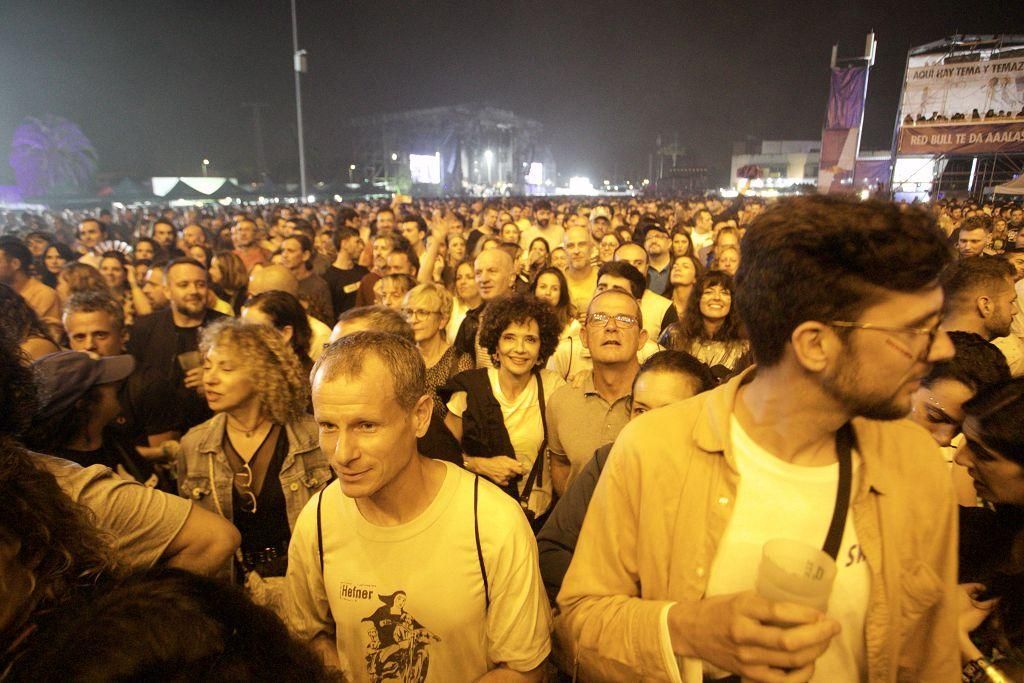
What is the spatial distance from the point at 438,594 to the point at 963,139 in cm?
3100

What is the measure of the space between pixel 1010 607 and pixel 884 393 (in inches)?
46.6

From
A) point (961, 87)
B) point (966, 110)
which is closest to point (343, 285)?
point (966, 110)

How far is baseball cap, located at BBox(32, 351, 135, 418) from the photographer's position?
245 cm

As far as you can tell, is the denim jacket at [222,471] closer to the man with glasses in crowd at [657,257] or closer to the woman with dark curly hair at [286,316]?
the woman with dark curly hair at [286,316]

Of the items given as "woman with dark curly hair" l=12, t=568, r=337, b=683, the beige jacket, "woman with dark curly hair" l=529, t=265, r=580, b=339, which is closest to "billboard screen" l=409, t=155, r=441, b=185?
"woman with dark curly hair" l=529, t=265, r=580, b=339

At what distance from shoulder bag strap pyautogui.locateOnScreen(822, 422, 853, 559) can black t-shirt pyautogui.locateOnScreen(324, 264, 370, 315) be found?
6246 millimetres

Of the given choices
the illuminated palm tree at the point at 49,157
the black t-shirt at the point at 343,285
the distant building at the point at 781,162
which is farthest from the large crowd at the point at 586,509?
the distant building at the point at 781,162

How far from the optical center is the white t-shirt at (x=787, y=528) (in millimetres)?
1417

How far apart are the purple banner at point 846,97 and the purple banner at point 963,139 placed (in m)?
5.40

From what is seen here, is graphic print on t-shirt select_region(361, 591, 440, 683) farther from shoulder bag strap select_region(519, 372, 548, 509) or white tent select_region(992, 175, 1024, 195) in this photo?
white tent select_region(992, 175, 1024, 195)

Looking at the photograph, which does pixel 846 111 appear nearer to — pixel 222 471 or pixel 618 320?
pixel 618 320

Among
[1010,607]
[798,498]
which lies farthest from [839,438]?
[1010,607]

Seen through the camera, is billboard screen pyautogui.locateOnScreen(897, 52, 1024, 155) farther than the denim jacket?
Yes

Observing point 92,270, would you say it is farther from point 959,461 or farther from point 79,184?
point 79,184
